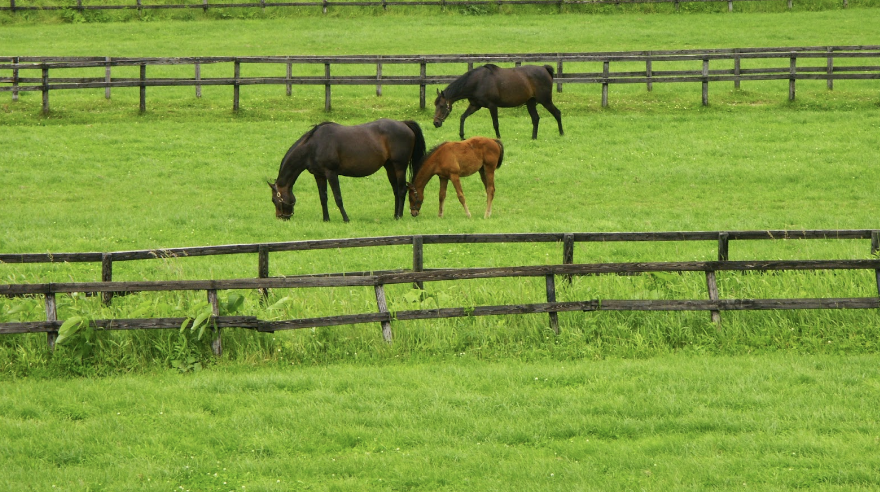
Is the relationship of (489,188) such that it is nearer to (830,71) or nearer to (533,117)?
(533,117)

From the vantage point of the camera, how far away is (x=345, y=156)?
52.3ft

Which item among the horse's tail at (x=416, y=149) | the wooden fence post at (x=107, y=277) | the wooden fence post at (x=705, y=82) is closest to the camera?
the wooden fence post at (x=107, y=277)

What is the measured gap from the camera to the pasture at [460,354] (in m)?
6.48

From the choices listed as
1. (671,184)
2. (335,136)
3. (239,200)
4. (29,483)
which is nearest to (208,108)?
(239,200)

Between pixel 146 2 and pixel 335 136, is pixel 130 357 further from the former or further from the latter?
pixel 146 2

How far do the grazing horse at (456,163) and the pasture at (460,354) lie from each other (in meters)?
0.48

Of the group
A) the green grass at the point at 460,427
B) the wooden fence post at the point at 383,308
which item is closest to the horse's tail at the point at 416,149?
the wooden fence post at the point at 383,308

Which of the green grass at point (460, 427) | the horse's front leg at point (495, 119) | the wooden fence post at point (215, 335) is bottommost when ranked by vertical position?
the green grass at point (460, 427)

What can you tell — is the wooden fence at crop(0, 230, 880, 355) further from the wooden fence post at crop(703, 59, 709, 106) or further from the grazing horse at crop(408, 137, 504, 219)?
the wooden fence post at crop(703, 59, 709, 106)

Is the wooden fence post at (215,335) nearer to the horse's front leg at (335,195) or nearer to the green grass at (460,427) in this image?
the green grass at (460,427)

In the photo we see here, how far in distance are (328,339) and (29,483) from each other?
342cm

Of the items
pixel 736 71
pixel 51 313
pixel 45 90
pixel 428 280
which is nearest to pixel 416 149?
pixel 428 280

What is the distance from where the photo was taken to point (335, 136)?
1584 centimetres

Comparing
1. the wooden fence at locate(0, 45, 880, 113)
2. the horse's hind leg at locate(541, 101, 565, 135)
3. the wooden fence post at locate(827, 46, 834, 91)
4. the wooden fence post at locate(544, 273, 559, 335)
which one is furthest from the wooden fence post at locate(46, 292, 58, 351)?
the wooden fence post at locate(827, 46, 834, 91)
